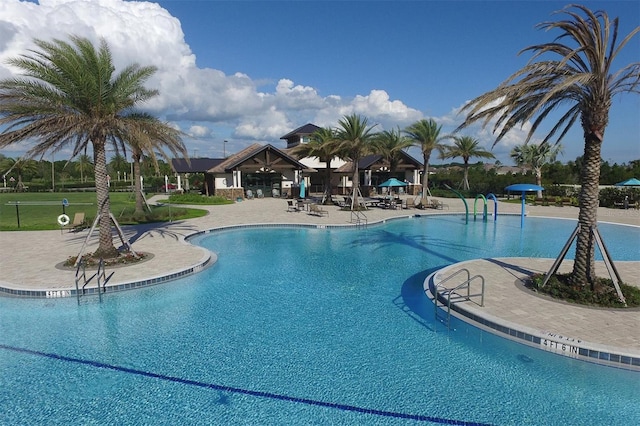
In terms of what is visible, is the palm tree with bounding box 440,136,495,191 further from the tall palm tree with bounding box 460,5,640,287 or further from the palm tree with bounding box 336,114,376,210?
the tall palm tree with bounding box 460,5,640,287

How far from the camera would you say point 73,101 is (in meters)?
11.7

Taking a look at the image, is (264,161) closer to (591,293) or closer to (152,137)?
(152,137)

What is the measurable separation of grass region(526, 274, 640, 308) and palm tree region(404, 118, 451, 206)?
67.8 ft

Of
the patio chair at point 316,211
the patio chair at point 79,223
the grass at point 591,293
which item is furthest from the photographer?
the patio chair at point 316,211

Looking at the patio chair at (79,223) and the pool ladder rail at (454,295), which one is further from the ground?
the patio chair at (79,223)

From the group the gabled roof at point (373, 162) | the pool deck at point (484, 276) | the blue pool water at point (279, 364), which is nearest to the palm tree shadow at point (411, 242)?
the pool deck at point (484, 276)

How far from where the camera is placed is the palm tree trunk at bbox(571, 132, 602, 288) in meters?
9.10

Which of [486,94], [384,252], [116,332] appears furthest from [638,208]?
[116,332]

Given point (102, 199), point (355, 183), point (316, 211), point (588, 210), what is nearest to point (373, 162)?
point (355, 183)

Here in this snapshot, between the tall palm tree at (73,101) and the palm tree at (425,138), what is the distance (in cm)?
2237

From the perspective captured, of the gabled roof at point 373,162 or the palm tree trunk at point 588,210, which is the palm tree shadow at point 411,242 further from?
the gabled roof at point 373,162

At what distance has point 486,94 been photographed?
983 cm

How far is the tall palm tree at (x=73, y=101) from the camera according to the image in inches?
433

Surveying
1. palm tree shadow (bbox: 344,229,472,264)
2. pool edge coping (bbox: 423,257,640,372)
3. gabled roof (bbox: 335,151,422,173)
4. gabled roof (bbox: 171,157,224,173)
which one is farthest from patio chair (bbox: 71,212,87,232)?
gabled roof (bbox: 335,151,422,173)
